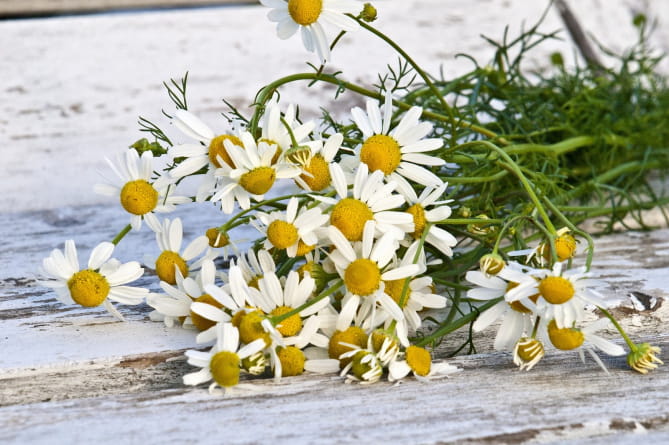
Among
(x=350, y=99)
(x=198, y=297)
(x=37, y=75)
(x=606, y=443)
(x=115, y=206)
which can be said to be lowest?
(x=606, y=443)

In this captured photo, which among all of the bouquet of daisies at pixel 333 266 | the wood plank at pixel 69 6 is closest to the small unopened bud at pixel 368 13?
the bouquet of daisies at pixel 333 266

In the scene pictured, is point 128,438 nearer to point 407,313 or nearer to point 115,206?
point 407,313

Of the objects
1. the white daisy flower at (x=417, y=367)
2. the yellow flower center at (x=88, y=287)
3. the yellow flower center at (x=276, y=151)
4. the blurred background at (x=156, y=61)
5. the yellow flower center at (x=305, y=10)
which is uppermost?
the blurred background at (x=156, y=61)

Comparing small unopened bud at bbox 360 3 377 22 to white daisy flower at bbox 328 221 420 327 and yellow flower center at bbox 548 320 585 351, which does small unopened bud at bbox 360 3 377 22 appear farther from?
yellow flower center at bbox 548 320 585 351

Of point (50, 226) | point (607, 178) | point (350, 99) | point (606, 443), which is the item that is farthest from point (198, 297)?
point (350, 99)

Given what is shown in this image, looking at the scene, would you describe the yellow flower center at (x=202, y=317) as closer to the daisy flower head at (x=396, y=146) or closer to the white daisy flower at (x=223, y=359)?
the white daisy flower at (x=223, y=359)

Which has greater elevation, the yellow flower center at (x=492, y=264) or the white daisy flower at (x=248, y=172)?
the white daisy flower at (x=248, y=172)
